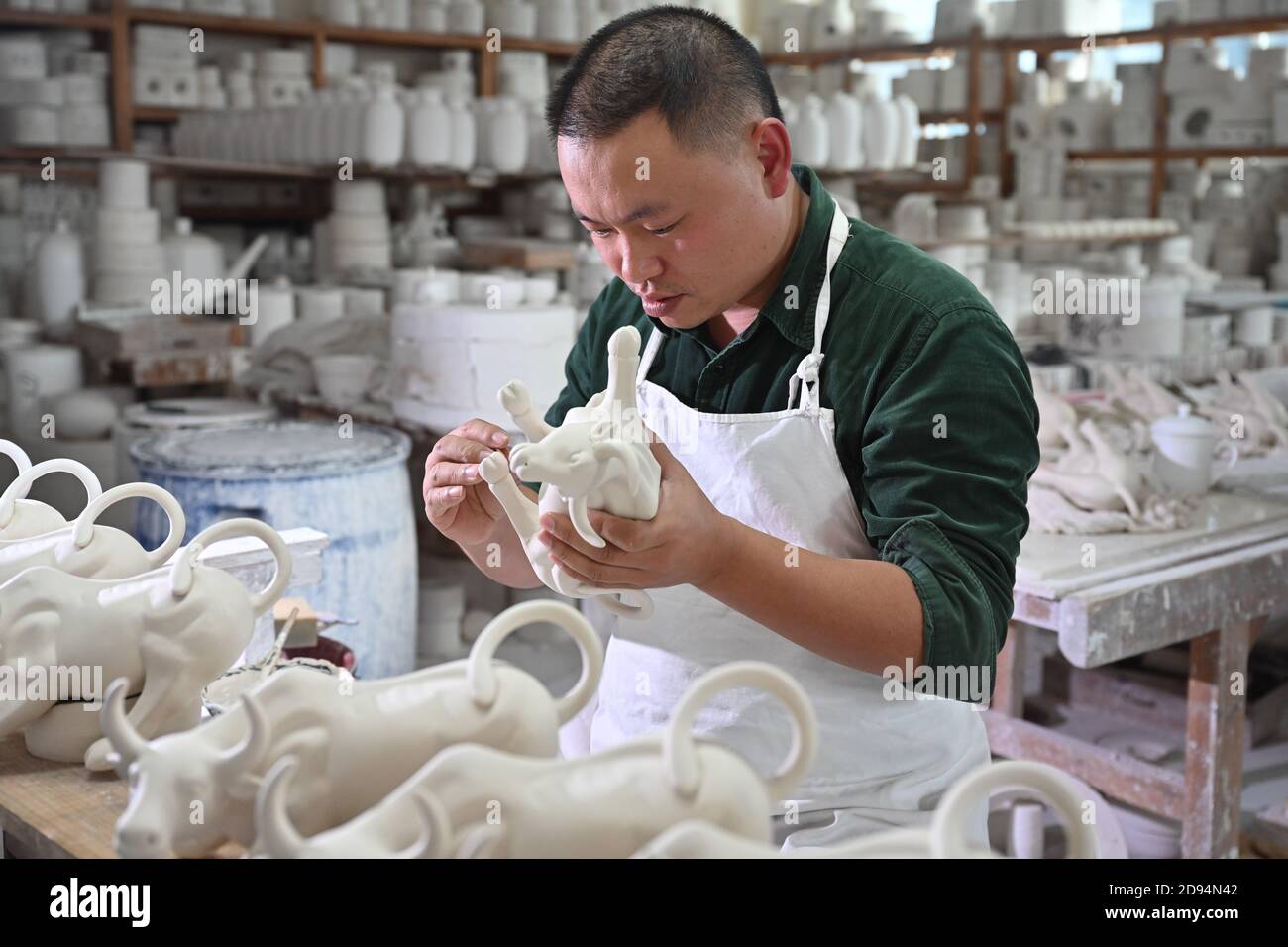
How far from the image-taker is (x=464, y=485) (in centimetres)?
160

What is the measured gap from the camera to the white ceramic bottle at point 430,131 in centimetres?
496

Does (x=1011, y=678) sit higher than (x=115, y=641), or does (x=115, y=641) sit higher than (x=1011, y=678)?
(x=115, y=641)

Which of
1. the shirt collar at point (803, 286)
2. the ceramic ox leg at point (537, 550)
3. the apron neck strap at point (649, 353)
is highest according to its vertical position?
the shirt collar at point (803, 286)

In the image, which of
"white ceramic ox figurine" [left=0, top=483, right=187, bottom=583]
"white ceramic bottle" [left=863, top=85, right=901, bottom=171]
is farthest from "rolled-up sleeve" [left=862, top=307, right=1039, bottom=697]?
"white ceramic bottle" [left=863, top=85, right=901, bottom=171]

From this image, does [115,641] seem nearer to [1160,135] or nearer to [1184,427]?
[1184,427]

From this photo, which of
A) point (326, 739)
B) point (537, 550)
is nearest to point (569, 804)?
point (326, 739)

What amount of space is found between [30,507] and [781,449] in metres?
0.91

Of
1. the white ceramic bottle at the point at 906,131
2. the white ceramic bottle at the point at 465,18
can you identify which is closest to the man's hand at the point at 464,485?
the white ceramic bottle at the point at 906,131

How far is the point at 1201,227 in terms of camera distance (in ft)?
22.3

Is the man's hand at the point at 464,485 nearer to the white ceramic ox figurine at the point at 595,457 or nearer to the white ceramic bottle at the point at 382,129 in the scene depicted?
the white ceramic ox figurine at the point at 595,457

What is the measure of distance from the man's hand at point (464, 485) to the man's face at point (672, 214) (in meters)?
0.26

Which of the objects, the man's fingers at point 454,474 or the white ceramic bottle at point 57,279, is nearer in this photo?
the man's fingers at point 454,474

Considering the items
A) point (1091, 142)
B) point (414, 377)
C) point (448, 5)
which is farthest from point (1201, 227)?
point (414, 377)
